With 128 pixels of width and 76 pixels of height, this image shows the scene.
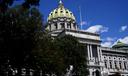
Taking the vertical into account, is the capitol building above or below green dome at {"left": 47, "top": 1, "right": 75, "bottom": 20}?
below

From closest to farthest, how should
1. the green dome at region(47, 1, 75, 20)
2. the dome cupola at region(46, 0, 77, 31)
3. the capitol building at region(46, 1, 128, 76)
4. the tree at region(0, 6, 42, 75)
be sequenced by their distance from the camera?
the tree at region(0, 6, 42, 75) < the capitol building at region(46, 1, 128, 76) < the dome cupola at region(46, 0, 77, 31) < the green dome at region(47, 1, 75, 20)

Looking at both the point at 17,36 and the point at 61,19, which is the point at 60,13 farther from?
the point at 17,36

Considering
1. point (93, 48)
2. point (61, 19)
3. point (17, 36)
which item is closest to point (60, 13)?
point (61, 19)

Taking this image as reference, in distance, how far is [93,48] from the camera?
3632 inches

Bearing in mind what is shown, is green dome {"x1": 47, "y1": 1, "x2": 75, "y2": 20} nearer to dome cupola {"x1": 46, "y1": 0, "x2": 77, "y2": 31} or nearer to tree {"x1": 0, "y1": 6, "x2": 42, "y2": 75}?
dome cupola {"x1": 46, "y1": 0, "x2": 77, "y2": 31}

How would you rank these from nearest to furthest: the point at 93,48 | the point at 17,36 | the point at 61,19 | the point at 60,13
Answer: the point at 17,36
the point at 93,48
the point at 61,19
the point at 60,13

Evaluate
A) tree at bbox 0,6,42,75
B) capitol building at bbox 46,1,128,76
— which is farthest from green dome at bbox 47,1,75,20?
tree at bbox 0,6,42,75

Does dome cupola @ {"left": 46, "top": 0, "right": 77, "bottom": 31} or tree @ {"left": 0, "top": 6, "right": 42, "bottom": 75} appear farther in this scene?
dome cupola @ {"left": 46, "top": 0, "right": 77, "bottom": 31}

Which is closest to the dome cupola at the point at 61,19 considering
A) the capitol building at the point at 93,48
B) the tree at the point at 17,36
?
the capitol building at the point at 93,48

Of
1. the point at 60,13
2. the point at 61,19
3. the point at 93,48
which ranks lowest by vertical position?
the point at 93,48

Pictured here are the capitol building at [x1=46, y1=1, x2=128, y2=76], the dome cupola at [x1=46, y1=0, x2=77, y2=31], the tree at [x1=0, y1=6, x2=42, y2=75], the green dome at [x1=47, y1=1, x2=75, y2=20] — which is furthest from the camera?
the green dome at [x1=47, y1=1, x2=75, y2=20]

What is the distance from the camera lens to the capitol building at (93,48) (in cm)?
9038

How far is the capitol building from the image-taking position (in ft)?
297

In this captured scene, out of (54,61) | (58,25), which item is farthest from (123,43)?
(54,61)
